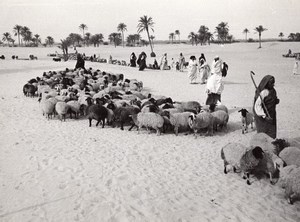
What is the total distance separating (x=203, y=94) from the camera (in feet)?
53.1

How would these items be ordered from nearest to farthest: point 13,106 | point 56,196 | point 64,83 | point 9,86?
point 56,196 → point 13,106 → point 64,83 → point 9,86

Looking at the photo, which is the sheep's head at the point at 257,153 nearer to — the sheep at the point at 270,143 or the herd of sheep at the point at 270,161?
the herd of sheep at the point at 270,161

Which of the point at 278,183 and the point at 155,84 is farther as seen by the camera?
the point at 155,84

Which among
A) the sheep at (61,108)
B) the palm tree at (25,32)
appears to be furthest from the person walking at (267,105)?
the palm tree at (25,32)

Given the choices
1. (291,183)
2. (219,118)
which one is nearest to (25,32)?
(219,118)

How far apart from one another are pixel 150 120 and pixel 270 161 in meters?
3.93

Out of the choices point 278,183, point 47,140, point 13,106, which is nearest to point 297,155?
point 278,183

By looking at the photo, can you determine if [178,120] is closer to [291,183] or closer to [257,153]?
[257,153]

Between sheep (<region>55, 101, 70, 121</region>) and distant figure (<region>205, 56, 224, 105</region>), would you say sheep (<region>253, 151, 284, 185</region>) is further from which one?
sheep (<region>55, 101, 70, 121</region>)

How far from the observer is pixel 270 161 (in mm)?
5941

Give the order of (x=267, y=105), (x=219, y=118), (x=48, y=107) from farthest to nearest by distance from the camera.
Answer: (x=48, y=107), (x=219, y=118), (x=267, y=105)

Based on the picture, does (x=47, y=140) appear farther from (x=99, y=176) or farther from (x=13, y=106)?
(x=13, y=106)

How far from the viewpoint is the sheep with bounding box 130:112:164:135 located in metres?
8.82

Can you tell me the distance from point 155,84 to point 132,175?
1415 cm
